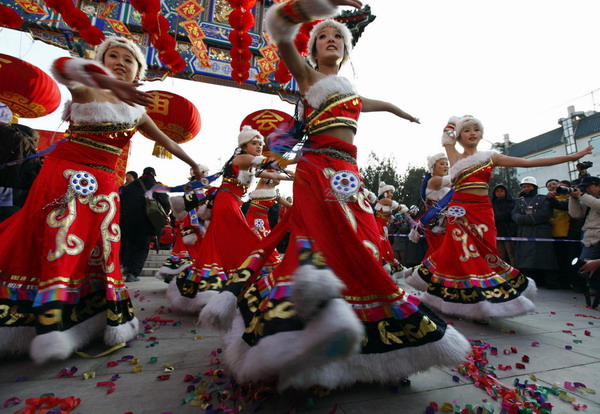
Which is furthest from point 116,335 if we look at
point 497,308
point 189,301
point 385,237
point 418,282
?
point 385,237

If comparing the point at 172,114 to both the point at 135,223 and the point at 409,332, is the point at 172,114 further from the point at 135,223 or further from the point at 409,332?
Answer: the point at 409,332

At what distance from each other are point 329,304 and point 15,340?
6.59 feet

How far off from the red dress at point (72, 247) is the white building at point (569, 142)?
92.5ft

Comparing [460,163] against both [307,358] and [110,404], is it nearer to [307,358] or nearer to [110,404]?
[307,358]

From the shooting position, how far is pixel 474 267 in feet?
10.3

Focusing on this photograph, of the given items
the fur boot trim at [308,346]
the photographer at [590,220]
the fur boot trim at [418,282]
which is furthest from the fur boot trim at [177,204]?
the photographer at [590,220]

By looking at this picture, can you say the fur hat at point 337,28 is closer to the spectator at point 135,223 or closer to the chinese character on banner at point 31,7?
the spectator at point 135,223

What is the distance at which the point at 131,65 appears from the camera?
8.06ft

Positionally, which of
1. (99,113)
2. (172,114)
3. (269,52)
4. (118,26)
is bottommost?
(99,113)

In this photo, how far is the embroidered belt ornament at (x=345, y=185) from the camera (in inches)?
66.9

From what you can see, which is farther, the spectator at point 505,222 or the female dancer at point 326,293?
the spectator at point 505,222

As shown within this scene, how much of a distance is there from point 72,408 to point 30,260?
47.3 inches

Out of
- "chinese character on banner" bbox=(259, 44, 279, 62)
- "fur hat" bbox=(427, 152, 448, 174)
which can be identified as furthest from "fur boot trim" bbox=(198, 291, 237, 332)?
"chinese character on banner" bbox=(259, 44, 279, 62)

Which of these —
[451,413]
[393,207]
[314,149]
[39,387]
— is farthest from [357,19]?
[393,207]
